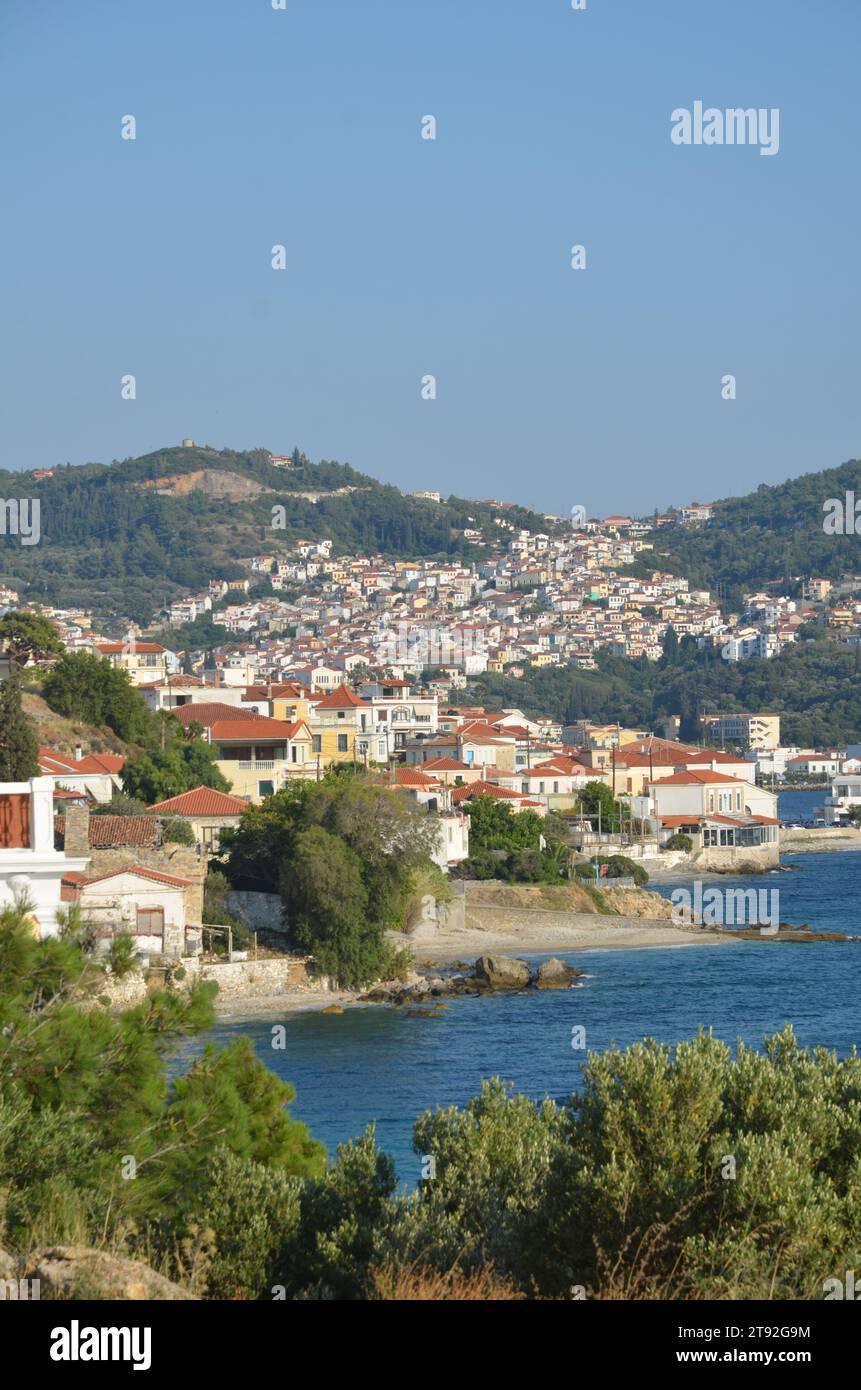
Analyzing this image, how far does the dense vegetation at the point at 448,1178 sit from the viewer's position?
6477mm

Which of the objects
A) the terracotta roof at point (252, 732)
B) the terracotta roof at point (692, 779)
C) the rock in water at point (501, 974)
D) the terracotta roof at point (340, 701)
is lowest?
the rock in water at point (501, 974)

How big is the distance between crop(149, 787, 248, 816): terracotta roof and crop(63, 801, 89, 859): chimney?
911 centimetres

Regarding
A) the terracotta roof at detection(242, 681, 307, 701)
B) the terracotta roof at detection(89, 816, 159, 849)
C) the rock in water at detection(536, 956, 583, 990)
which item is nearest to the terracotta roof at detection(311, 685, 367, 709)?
the terracotta roof at detection(242, 681, 307, 701)

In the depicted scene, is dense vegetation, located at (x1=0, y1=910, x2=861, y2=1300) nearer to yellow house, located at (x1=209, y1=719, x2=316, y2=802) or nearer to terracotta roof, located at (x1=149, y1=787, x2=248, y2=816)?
terracotta roof, located at (x1=149, y1=787, x2=248, y2=816)

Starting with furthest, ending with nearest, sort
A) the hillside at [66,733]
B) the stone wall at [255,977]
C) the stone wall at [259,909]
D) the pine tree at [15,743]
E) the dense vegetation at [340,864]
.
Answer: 1. the hillside at [66,733]
2. the pine tree at [15,743]
3. the stone wall at [259,909]
4. the dense vegetation at [340,864]
5. the stone wall at [255,977]

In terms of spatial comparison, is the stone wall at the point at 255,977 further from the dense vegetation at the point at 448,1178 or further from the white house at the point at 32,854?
the dense vegetation at the point at 448,1178

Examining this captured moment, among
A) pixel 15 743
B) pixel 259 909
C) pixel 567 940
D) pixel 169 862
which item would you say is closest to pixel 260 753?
pixel 567 940

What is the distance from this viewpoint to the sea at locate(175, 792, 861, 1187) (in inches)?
826

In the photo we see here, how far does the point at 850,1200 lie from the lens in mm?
6715

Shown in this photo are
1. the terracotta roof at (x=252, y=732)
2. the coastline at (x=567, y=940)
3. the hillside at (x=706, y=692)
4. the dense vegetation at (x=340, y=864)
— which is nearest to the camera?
the dense vegetation at (x=340, y=864)

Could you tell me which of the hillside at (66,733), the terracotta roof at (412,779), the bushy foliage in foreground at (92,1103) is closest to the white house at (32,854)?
the bushy foliage in foreground at (92,1103)

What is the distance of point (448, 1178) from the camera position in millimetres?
8211

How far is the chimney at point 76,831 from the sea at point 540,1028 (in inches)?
117

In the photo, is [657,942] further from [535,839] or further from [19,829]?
[19,829]
